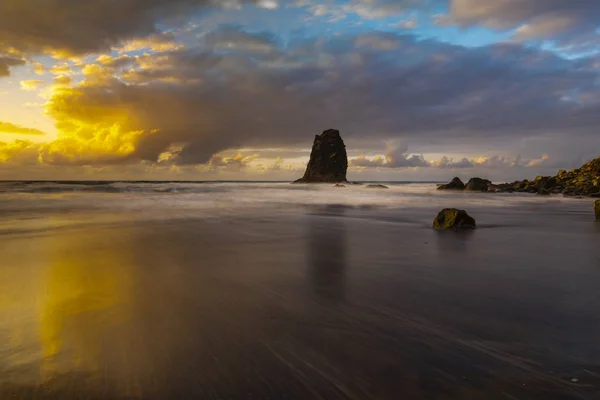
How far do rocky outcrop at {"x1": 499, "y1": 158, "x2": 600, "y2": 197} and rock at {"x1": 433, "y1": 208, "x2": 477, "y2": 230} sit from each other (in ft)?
130

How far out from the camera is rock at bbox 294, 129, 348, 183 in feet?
498

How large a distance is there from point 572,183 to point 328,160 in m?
104

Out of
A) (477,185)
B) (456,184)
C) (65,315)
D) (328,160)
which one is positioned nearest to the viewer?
(65,315)

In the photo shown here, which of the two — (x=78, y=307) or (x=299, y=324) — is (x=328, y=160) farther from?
(x=299, y=324)

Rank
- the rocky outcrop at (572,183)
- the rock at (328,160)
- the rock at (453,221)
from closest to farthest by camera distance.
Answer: the rock at (453,221) → the rocky outcrop at (572,183) → the rock at (328,160)

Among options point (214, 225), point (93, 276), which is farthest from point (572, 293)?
point (214, 225)

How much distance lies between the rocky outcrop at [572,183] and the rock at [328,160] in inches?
3460

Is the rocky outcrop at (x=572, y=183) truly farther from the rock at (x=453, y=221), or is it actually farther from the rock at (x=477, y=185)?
the rock at (x=453, y=221)

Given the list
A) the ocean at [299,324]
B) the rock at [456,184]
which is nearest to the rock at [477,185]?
the rock at [456,184]

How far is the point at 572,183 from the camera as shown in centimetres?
5475

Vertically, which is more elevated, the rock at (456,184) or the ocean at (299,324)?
the rock at (456,184)

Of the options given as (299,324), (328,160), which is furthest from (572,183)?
(328,160)

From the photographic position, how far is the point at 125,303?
5867 mm

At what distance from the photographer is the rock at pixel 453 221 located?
51.0 ft
